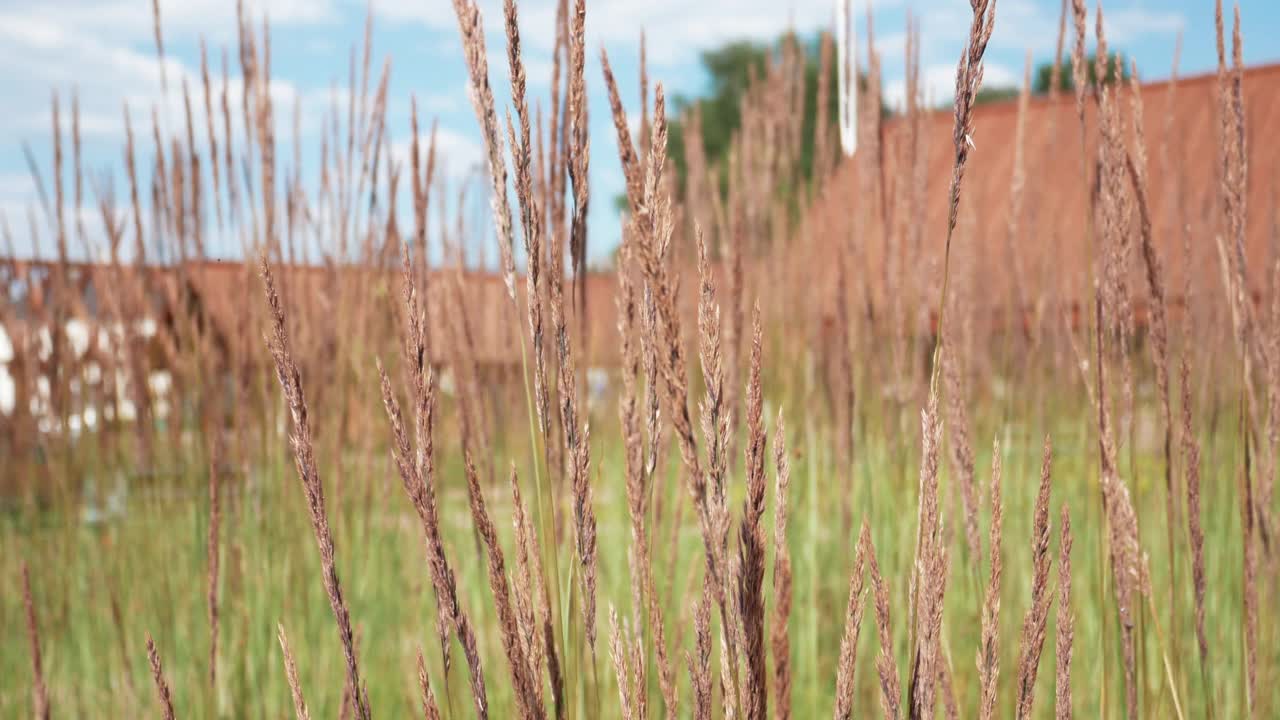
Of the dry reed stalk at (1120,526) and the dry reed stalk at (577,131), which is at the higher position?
the dry reed stalk at (577,131)

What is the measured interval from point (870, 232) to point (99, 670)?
1833 millimetres

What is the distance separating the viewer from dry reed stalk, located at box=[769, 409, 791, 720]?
64 centimetres

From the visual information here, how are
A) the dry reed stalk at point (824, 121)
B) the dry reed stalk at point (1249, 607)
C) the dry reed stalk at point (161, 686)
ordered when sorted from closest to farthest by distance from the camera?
the dry reed stalk at point (161, 686) < the dry reed stalk at point (1249, 607) < the dry reed stalk at point (824, 121)

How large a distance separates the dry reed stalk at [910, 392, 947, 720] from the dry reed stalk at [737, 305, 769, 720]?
0.12 metres

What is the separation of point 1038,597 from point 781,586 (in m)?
0.17

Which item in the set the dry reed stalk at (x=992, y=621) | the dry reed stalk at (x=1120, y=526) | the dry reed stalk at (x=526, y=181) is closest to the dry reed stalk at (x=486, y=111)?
the dry reed stalk at (x=526, y=181)

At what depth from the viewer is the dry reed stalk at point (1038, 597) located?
2.27 ft

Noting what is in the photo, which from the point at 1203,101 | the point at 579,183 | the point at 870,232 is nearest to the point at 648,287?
the point at 579,183

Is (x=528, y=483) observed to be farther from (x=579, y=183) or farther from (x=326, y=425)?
(x=579, y=183)

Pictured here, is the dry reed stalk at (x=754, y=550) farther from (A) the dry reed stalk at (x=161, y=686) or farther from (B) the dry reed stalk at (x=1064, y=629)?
(A) the dry reed stalk at (x=161, y=686)

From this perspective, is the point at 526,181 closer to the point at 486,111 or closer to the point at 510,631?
the point at 486,111

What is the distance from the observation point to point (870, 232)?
1.96m

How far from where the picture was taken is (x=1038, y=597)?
0.69 metres

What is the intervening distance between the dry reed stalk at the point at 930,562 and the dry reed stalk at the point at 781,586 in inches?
3.5
